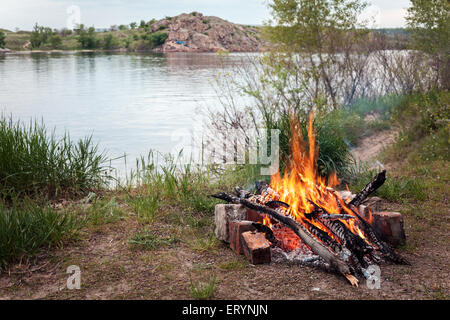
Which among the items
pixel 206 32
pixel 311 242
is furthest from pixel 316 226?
pixel 206 32

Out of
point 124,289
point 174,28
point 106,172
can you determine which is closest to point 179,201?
point 106,172

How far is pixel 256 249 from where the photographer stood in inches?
122

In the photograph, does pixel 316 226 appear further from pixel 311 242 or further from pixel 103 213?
pixel 103 213

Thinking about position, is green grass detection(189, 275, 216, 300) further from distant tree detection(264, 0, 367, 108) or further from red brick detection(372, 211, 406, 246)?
distant tree detection(264, 0, 367, 108)

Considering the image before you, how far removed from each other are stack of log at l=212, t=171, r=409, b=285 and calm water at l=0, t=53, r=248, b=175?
5.00m

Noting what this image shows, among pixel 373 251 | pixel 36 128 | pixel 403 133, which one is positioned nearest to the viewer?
pixel 373 251

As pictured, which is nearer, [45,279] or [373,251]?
[45,279]

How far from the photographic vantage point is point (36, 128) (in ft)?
16.4

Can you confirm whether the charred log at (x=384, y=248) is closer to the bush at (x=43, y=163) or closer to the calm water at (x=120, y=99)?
the bush at (x=43, y=163)

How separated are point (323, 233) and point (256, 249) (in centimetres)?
54

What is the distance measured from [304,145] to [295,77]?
209 inches

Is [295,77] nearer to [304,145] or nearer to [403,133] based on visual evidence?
[403,133]

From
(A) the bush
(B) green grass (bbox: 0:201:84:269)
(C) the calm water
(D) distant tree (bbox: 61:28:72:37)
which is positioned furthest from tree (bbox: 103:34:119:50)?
(B) green grass (bbox: 0:201:84:269)

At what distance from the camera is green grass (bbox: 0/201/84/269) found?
3045mm
